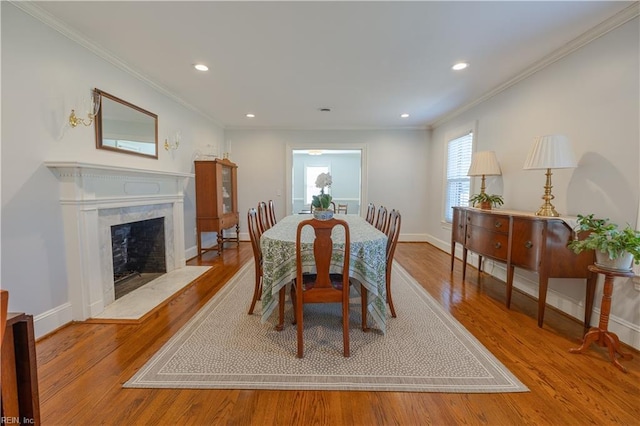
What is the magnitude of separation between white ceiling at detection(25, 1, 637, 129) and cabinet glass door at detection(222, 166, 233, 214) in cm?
152

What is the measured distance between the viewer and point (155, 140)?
3516mm

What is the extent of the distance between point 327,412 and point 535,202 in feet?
9.39

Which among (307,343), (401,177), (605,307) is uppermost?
(401,177)

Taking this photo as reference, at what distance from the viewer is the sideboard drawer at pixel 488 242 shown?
8.59ft

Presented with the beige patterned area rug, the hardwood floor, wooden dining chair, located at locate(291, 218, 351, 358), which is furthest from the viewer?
wooden dining chair, located at locate(291, 218, 351, 358)

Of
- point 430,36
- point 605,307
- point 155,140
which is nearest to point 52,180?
point 155,140

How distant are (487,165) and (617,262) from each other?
1772 millimetres

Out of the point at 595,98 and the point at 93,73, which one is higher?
the point at 93,73

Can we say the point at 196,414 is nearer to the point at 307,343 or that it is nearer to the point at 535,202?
the point at 307,343

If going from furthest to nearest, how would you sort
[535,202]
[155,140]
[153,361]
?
[155,140], [535,202], [153,361]

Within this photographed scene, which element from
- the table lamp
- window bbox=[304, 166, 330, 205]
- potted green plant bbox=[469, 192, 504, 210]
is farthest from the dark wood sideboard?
window bbox=[304, 166, 330, 205]

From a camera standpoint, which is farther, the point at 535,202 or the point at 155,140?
the point at 155,140

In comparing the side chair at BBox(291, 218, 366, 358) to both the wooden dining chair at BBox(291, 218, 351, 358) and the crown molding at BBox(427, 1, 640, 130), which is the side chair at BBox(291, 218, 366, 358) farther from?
the crown molding at BBox(427, 1, 640, 130)

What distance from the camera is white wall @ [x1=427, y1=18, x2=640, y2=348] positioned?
2008 millimetres
